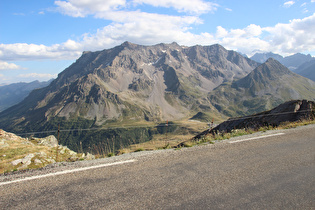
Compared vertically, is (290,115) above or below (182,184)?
below

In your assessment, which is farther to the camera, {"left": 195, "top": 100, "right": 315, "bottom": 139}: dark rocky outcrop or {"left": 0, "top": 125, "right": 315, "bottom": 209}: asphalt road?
{"left": 195, "top": 100, "right": 315, "bottom": 139}: dark rocky outcrop

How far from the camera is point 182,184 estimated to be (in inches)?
267

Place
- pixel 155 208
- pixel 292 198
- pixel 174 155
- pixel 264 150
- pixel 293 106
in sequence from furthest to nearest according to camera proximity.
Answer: pixel 293 106
pixel 264 150
pixel 174 155
pixel 292 198
pixel 155 208

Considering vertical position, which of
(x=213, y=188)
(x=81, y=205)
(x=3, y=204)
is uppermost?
(x=3, y=204)

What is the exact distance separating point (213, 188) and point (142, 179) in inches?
100

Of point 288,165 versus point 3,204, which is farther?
point 288,165

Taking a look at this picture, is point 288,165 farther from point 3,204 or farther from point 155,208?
point 3,204

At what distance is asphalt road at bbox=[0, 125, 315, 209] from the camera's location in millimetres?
5734

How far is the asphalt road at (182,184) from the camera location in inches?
226

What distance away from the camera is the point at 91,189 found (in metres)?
6.44

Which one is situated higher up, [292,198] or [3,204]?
[3,204]

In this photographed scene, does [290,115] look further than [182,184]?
Yes

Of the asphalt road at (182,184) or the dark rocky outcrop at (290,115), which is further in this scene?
the dark rocky outcrop at (290,115)

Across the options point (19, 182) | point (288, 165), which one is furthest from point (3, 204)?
point (288, 165)
